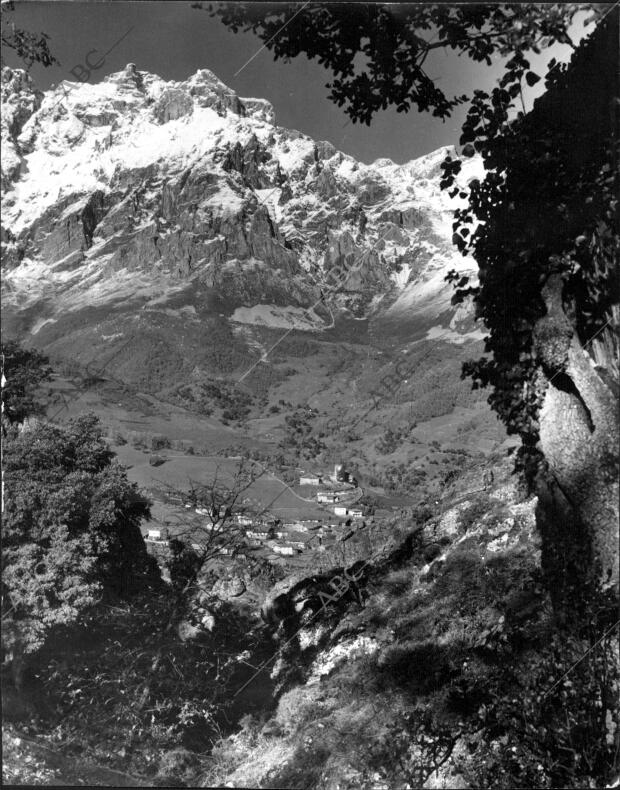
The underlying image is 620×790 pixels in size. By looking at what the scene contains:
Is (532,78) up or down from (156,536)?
up

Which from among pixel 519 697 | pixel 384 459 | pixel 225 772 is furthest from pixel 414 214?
pixel 225 772

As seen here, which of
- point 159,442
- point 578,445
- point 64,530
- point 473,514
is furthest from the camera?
point 473,514

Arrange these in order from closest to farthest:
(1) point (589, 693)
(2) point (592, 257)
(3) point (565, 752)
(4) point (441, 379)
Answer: (3) point (565, 752), (1) point (589, 693), (2) point (592, 257), (4) point (441, 379)

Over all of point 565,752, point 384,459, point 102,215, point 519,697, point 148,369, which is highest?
point 102,215

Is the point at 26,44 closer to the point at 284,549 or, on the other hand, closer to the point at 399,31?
the point at 399,31

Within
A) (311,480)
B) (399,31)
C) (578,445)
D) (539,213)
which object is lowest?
→ (578,445)

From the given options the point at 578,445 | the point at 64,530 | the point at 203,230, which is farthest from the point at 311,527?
the point at 203,230

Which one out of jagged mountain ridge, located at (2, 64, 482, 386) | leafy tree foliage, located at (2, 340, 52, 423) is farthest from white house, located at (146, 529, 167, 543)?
jagged mountain ridge, located at (2, 64, 482, 386)

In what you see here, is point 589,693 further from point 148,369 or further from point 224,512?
point 148,369
